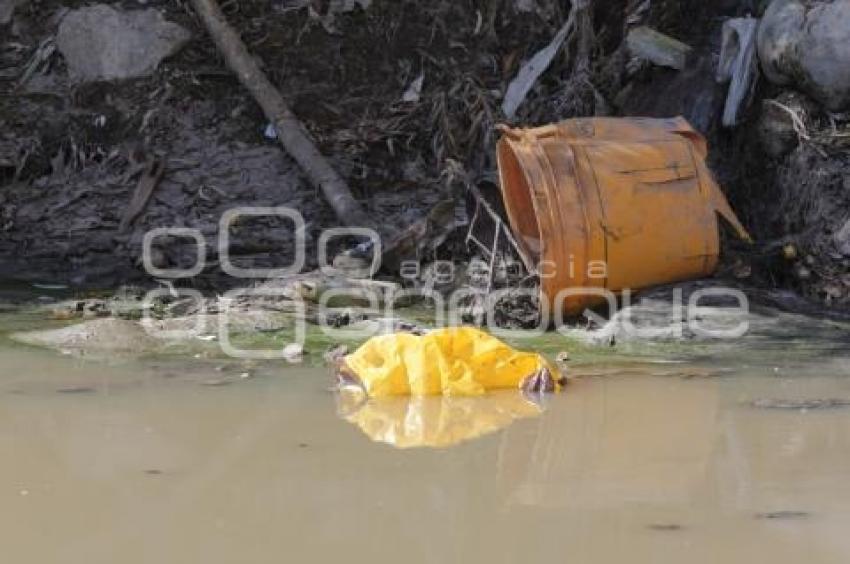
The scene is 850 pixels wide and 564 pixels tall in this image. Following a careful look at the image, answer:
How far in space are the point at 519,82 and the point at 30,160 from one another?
2795 millimetres

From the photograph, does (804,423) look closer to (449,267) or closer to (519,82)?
(449,267)

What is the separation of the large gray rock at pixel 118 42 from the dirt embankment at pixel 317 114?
0.08m

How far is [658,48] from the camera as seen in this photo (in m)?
6.51

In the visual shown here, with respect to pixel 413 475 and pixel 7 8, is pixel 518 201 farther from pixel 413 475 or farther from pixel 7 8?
pixel 7 8

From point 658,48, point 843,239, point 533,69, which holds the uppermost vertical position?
point 658,48

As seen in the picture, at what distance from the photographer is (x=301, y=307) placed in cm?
516

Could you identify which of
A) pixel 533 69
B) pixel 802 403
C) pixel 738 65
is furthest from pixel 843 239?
pixel 533 69

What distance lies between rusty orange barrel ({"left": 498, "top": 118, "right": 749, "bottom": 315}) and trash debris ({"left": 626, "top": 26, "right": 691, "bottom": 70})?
1256 millimetres

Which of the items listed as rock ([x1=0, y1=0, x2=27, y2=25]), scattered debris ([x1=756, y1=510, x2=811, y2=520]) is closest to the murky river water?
scattered debris ([x1=756, y1=510, x2=811, y2=520])

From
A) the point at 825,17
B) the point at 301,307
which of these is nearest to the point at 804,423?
the point at 301,307

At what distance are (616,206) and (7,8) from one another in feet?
14.8

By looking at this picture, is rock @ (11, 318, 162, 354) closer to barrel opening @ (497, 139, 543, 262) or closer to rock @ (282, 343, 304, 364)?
rock @ (282, 343, 304, 364)

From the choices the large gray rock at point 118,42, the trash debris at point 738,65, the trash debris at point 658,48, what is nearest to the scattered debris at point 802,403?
the trash debris at point 738,65

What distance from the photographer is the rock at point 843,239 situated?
5270 mm
